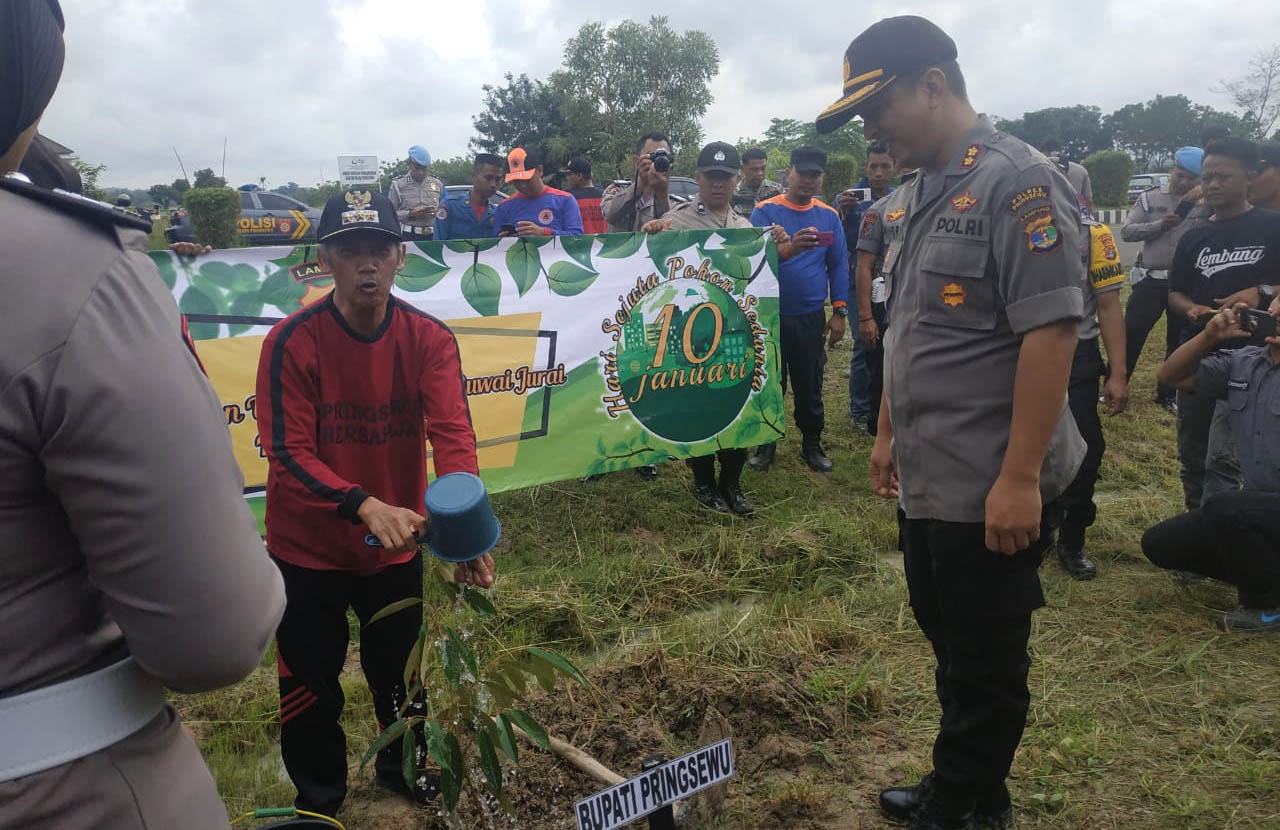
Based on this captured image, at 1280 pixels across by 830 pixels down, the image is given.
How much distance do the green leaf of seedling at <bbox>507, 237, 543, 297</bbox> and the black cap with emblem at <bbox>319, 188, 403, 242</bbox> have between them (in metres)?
2.16

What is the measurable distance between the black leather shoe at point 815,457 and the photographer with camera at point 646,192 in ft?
6.66

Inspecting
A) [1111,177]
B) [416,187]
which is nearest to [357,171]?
[416,187]

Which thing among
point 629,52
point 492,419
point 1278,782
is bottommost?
point 1278,782

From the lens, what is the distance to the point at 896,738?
2934 millimetres

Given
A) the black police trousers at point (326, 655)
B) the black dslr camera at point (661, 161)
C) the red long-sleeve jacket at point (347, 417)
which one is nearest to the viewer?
the red long-sleeve jacket at point (347, 417)

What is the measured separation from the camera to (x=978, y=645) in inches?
85.0

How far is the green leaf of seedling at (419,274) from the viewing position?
4.39m

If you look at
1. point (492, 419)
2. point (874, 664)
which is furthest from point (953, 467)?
point (492, 419)

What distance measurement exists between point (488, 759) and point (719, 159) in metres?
4.35

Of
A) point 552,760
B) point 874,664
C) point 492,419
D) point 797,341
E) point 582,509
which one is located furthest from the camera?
point 797,341

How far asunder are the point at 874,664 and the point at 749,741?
735 mm

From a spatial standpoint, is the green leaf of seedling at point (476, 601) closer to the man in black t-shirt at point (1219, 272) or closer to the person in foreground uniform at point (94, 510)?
the person in foreground uniform at point (94, 510)

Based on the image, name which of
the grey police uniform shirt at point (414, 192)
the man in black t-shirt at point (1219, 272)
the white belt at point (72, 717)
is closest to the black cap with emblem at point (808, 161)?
the man in black t-shirt at point (1219, 272)

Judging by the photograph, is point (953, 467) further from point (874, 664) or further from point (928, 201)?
point (874, 664)
